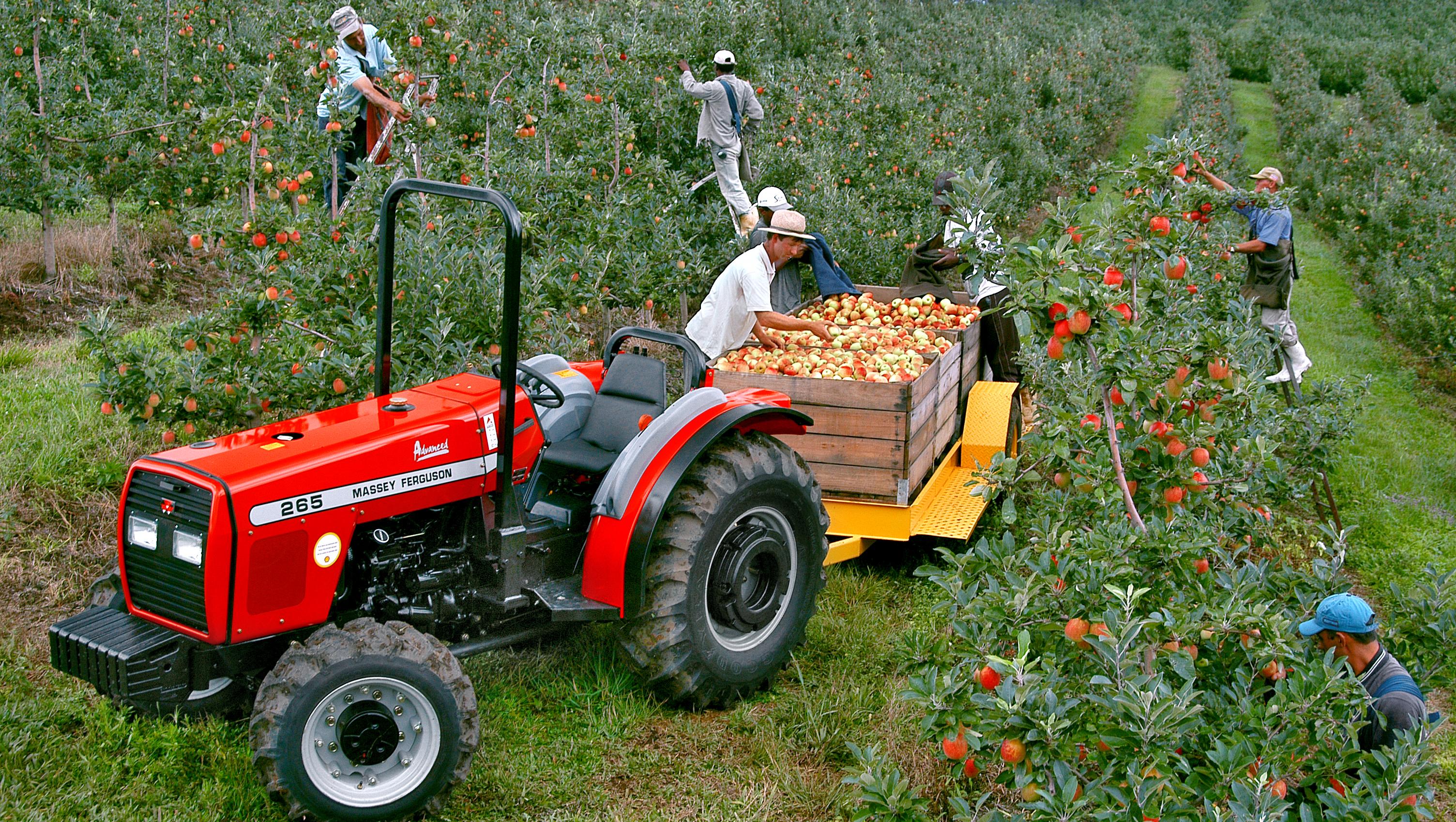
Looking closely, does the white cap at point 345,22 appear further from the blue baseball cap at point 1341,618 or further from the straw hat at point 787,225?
the blue baseball cap at point 1341,618

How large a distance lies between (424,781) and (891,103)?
13597mm

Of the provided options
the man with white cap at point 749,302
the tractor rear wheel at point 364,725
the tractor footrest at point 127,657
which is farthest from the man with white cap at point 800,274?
the tractor footrest at point 127,657

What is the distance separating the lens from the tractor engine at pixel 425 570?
3.85 meters

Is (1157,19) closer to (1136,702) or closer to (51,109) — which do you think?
(51,109)

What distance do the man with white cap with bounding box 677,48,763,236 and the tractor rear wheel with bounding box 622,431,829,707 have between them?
6.35 m

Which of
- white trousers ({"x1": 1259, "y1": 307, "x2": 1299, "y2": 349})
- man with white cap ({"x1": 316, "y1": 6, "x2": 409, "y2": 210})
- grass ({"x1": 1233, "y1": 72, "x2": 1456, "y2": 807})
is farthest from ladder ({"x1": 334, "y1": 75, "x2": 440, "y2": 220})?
white trousers ({"x1": 1259, "y1": 307, "x2": 1299, "y2": 349})

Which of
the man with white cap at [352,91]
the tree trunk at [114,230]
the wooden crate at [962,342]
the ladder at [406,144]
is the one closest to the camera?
the ladder at [406,144]

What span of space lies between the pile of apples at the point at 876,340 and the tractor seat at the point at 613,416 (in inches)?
83.0

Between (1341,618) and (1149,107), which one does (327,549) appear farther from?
(1149,107)

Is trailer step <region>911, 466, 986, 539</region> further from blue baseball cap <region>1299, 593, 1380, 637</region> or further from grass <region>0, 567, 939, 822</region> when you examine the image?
blue baseball cap <region>1299, 593, 1380, 637</region>

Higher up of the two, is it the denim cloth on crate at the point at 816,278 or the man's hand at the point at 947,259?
the man's hand at the point at 947,259

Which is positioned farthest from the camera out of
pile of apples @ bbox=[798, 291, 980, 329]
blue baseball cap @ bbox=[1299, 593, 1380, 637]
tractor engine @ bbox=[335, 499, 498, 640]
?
pile of apples @ bbox=[798, 291, 980, 329]

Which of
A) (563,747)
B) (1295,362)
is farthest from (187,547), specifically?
(1295,362)

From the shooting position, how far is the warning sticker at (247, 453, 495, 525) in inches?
137
